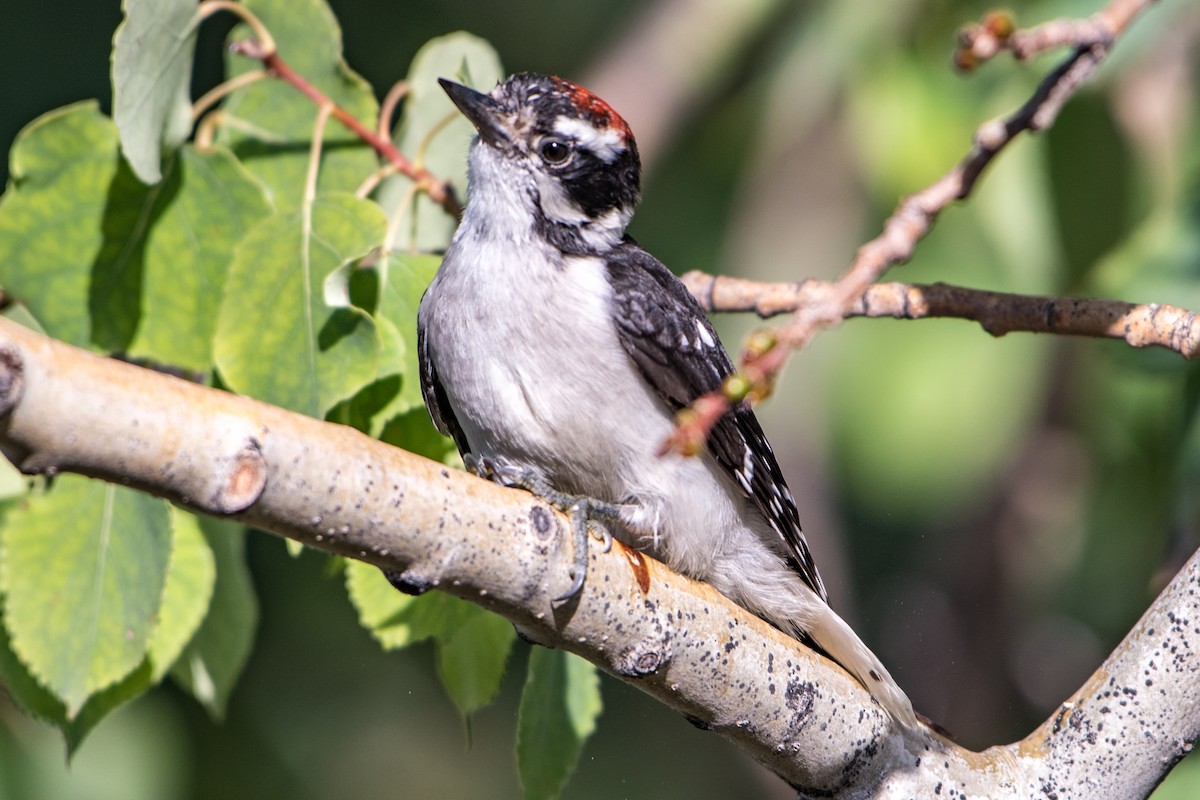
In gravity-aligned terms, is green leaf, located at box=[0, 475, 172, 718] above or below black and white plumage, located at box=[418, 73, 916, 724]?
below

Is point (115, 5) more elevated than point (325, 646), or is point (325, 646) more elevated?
point (115, 5)

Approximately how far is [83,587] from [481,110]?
4.78 feet

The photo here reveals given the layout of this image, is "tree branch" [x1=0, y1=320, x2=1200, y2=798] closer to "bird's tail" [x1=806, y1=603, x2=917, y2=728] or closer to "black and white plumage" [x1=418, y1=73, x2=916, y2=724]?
"bird's tail" [x1=806, y1=603, x2=917, y2=728]

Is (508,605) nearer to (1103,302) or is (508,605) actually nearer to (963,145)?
(1103,302)

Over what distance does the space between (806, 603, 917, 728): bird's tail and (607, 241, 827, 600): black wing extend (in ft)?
0.44

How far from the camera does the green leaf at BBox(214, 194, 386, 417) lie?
9.26 feet

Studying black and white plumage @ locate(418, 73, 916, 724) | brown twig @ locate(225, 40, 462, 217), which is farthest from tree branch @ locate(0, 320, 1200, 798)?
brown twig @ locate(225, 40, 462, 217)

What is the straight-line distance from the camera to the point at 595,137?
139 inches

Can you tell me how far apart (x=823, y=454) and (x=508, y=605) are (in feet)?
14.4

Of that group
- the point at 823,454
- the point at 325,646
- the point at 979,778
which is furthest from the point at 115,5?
the point at 979,778

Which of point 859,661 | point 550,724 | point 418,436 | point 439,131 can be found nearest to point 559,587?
point 550,724

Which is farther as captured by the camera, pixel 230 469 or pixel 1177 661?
pixel 1177 661

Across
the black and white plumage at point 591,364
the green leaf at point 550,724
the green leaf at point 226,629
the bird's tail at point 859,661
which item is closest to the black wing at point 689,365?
the black and white plumage at point 591,364

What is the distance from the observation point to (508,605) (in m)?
2.29
